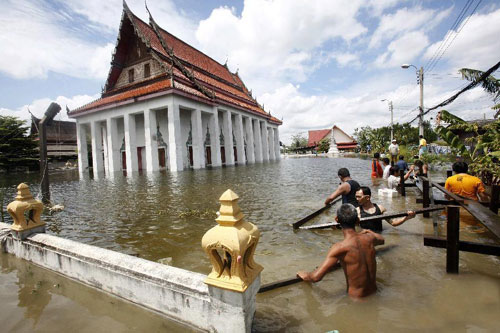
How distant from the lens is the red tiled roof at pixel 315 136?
70.7m

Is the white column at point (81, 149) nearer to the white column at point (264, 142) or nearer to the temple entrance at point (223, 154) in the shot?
the temple entrance at point (223, 154)

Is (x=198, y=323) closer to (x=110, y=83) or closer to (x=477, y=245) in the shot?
(x=477, y=245)

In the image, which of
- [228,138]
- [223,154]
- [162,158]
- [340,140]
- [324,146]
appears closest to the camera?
[162,158]

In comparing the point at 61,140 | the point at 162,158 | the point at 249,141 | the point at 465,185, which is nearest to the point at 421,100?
→ the point at 465,185

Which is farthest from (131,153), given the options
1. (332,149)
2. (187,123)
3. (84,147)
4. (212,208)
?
(332,149)

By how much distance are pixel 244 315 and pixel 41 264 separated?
11.5 ft

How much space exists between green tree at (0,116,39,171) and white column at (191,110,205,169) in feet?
60.2

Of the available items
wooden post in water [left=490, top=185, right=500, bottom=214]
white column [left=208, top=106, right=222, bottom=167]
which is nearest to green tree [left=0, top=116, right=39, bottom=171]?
white column [left=208, top=106, right=222, bottom=167]

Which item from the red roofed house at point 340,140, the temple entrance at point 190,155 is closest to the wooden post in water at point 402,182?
the temple entrance at point 190,155

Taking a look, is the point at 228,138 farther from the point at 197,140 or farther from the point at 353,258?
the point at 353,258

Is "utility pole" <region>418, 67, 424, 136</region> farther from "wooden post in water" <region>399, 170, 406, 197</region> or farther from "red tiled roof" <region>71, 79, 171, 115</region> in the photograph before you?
"red tiled roof" <region>71, 79, 171, 115</region>

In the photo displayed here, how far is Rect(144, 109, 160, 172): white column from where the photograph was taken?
68.5 feet

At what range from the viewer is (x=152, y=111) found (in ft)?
69.5

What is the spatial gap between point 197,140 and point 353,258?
20.8 metres
